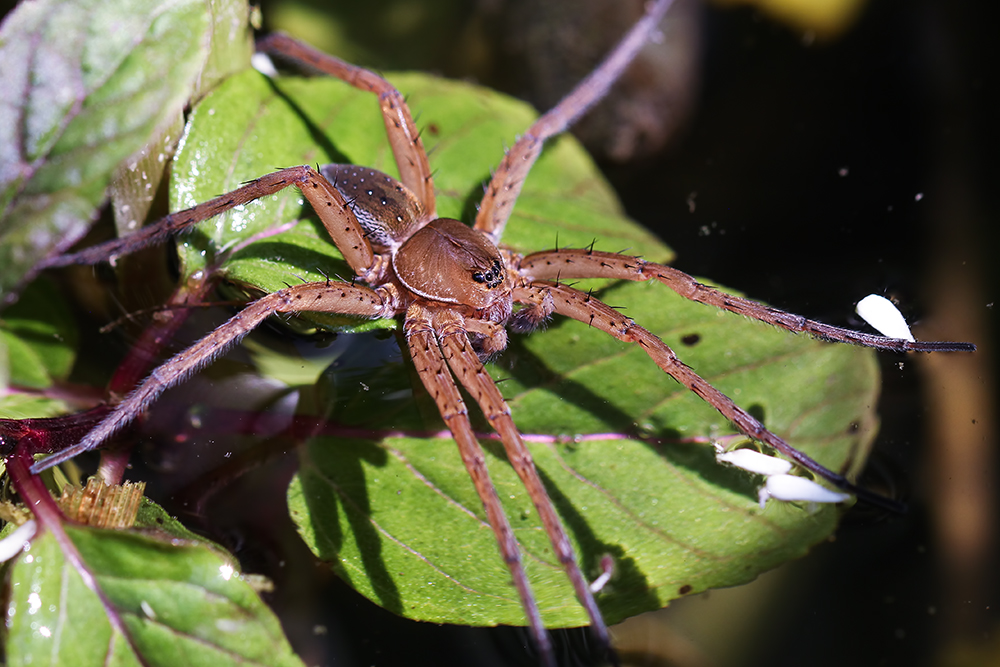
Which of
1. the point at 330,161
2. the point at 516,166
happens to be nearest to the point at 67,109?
the point at 330,161

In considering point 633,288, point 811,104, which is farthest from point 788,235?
point 633,288

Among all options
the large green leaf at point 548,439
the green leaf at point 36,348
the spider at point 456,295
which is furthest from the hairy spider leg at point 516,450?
the green leaf at point 36,348

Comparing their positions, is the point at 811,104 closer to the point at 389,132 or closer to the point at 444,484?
the point at 389,132

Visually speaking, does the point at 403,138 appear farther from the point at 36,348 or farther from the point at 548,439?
the point at 36,348

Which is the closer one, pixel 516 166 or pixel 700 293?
pixel 700 293

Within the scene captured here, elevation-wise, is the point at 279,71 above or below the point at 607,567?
above

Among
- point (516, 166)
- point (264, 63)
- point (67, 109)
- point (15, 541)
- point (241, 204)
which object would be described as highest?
point (264, 63)

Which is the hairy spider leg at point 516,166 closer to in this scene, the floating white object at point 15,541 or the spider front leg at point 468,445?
the spider front leg at point 468,445
